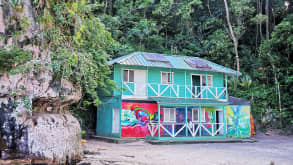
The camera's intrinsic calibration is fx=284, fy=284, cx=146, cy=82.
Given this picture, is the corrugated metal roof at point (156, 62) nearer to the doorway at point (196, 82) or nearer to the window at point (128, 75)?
the window at point (128, 75)

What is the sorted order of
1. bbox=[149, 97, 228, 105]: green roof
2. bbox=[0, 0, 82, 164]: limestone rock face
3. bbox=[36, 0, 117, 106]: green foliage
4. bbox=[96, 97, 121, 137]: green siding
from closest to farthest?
bbox=[0, 0, 82, 164]: limestone rock face
bbox=[36, 0, 117, 106]: green foliage
bbox=[149, 97, 228, 105]: green roof
bbox=[96, 97, 121, 137]: green siding

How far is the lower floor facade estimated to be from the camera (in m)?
17.3

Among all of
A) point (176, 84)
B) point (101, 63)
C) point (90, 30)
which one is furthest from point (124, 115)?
point (90, 30)

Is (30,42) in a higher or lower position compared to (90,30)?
lower

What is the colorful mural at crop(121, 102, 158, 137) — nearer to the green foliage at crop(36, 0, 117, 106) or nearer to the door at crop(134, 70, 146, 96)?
the door at crop(134, 70, 146, 96)

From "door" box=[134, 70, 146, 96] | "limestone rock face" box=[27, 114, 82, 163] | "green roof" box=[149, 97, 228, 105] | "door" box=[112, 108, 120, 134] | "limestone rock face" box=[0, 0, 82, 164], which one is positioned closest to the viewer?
"limestone rock face" box=[0, 0, 82, 164]

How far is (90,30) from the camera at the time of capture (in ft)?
37.3

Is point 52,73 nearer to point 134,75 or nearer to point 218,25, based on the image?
point 134,75

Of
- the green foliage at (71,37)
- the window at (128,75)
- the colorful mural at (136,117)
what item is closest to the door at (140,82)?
the window at (128,75)

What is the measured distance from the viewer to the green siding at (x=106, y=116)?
58.4ft

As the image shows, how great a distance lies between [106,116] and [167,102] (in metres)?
4.36

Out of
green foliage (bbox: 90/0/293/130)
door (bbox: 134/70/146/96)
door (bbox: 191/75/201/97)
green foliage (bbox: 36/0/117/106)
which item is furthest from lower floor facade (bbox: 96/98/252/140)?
green foliage (bbox: 36/0/117/106)

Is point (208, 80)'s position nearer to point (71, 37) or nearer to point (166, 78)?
point (166, 78)

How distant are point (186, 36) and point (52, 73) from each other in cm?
2153
